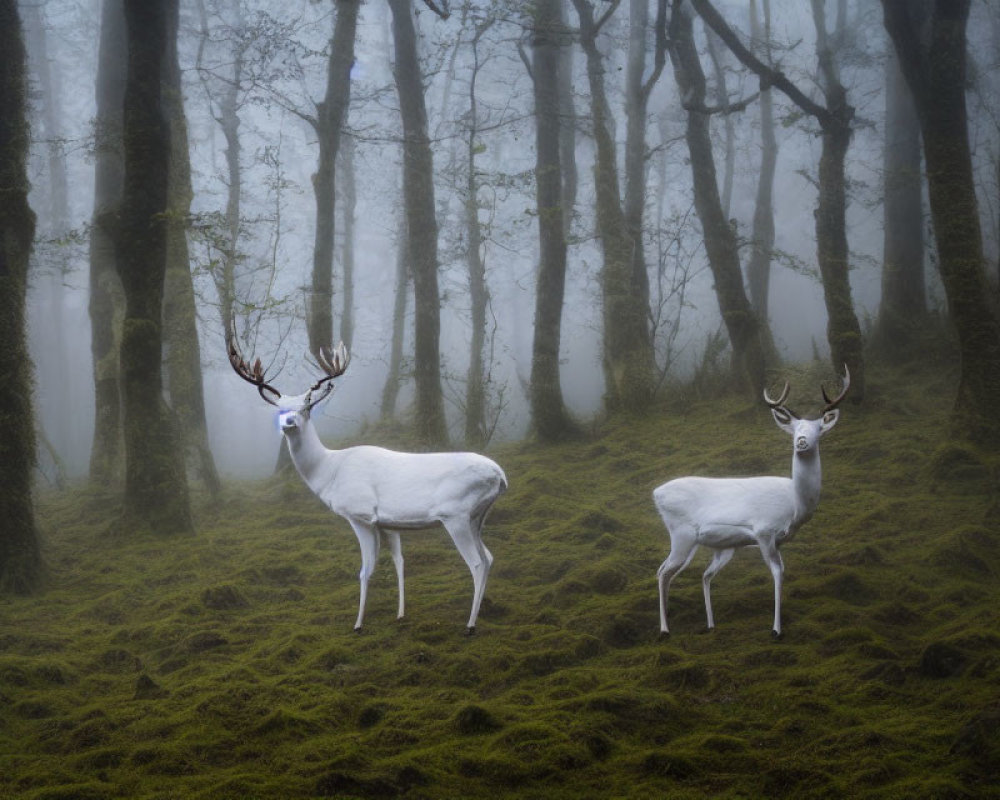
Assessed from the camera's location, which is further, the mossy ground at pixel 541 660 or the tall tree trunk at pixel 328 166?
the tall tree trunk at pixel 328 166

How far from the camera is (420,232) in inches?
510

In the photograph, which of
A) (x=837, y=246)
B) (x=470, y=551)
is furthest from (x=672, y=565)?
(x=837, y=246)

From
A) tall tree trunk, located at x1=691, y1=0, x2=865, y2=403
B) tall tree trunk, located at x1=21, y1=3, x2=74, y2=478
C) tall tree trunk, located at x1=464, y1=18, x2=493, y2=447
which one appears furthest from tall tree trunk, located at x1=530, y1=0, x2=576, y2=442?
tall tree trunk, located at x1=21, y1=3, x2=74, y2=478

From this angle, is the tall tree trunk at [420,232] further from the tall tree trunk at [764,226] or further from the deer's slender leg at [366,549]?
the tall tree trunk at [764,226]

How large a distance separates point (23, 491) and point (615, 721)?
6092mm

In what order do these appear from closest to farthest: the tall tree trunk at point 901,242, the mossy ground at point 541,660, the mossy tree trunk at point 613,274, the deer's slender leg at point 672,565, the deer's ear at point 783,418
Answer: the mossy ground at point 541,660 → the deer's ear at point 783,418 → the deer's slender leg at point 672,565 → the mossy tree trunk at point 613,274 → the tall tree trunk at point 901,242

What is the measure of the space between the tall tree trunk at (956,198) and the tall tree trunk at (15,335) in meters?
9.14

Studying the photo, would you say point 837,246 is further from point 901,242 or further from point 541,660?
point 541,660

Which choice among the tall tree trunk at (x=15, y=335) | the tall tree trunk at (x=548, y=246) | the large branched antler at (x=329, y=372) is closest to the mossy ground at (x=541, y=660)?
the tall tree trunk at (x=15, y=335)

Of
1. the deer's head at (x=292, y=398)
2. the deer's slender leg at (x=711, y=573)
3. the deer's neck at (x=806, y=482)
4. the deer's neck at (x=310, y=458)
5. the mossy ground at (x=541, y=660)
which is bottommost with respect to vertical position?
→ the mossy ground at (x=541, y=660)

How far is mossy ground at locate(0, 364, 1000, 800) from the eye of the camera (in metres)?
4.23

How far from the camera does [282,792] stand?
4094 millimetres

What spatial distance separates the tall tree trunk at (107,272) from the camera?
41.6ft

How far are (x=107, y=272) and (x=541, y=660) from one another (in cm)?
1064
